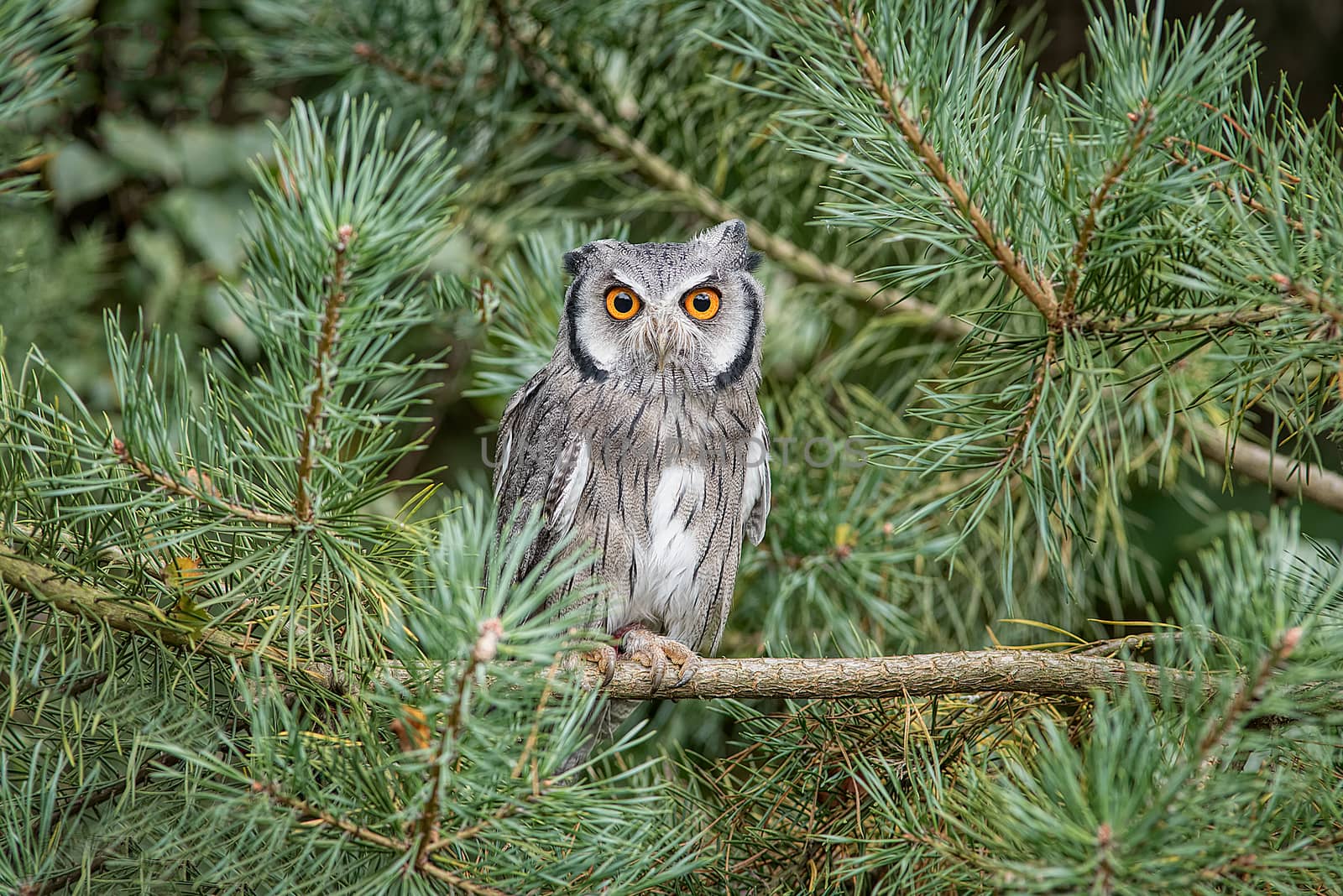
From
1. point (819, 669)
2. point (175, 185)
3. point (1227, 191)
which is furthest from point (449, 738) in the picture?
point (175, 185)

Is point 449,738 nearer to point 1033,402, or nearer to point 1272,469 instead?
point 1033,402

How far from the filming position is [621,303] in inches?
57.4

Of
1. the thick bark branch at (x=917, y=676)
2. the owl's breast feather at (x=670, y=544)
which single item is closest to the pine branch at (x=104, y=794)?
the thick bark branch at (x=917, y=676)

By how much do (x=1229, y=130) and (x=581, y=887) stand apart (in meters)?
0.83

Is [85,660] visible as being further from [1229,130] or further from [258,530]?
[1229,130]

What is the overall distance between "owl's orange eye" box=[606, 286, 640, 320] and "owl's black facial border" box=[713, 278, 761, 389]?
0.16 m

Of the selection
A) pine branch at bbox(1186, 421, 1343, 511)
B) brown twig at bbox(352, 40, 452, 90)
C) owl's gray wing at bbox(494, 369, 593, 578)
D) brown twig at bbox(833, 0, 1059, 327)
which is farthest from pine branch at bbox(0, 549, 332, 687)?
brown twig at bbox(352, 40, 452, 90)

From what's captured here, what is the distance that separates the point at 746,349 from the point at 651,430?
20 cm

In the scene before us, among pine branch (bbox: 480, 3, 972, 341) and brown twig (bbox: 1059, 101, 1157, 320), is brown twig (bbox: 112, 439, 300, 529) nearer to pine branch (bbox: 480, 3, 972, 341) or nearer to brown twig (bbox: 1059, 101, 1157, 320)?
brown twig (bbox: 1059, 101, 1157, 320)

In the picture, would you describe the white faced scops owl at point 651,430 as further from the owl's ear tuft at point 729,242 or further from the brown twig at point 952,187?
the brown twig at point 952,187

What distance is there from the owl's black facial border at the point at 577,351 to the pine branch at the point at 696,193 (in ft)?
1.15

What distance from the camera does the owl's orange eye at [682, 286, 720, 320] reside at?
147 cm

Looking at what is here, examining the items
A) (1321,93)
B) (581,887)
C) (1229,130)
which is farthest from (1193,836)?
(1321,93)

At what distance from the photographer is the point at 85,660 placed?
2.97ft
